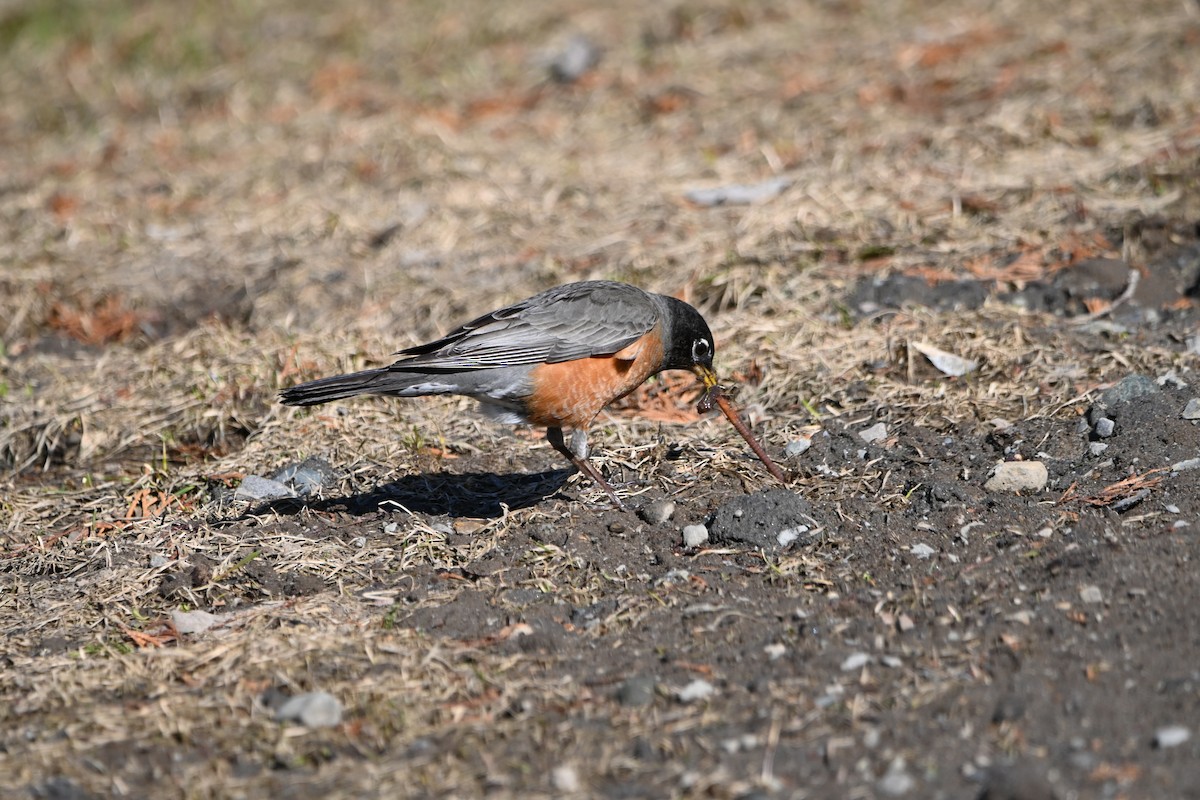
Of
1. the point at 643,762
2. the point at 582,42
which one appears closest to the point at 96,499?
the point at 643,762

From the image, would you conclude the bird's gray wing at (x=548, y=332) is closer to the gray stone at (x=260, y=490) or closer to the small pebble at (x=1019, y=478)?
the gray stone at (x=260, y=490)

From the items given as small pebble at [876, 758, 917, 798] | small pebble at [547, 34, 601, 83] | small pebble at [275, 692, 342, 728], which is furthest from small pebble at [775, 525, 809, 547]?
small pebble at [547, 34, 601, 83]

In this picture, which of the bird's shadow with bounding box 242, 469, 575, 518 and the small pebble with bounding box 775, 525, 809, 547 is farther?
the bird's shadow with bounding box 242, 469, 575, 518

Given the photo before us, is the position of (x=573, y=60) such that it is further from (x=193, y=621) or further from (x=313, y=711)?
(x=313, y=711)

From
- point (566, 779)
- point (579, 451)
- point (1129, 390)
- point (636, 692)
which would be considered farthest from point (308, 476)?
point (1129, 390)

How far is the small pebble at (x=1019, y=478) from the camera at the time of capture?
5.14 m

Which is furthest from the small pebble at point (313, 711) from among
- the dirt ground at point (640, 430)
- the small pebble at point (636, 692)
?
the small pebble at point (636, 692)

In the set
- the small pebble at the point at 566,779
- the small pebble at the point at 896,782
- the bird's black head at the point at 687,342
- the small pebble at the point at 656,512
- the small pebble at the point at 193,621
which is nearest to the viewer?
the small pebble at the point at 896,782

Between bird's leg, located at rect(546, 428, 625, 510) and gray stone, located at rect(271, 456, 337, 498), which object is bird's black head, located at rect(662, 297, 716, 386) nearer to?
bird's leg, located at rect(546, 428, 625, 510)

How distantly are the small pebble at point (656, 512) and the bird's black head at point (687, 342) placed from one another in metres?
0.86

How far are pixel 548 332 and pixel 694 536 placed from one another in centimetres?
120

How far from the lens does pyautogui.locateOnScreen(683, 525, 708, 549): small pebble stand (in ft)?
16.5

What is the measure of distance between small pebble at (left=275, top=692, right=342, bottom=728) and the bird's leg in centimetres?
186

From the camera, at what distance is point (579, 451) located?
5727mm
